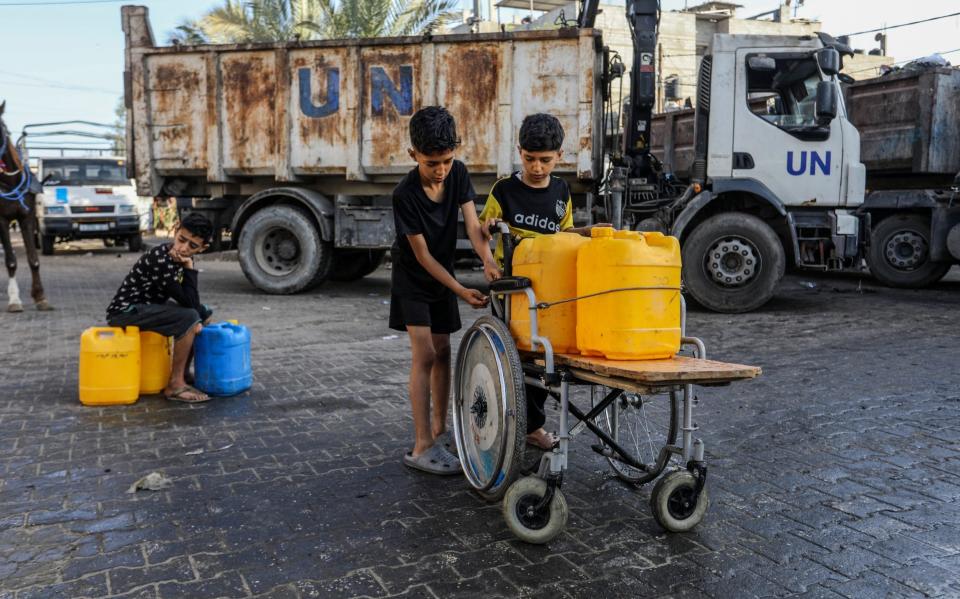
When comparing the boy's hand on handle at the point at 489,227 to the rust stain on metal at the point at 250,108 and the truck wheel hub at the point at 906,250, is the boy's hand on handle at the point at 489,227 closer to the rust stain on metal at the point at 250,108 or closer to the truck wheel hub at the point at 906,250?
the rust stain on metal at the point at 250,108

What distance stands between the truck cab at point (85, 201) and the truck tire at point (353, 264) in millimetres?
7635

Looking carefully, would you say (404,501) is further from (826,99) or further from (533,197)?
(826,99)

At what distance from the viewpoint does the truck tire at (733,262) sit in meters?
9.44

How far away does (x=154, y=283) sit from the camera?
17.5 ft

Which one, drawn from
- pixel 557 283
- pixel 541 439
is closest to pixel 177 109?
pixel 541 439

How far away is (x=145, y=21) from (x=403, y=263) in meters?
9.71

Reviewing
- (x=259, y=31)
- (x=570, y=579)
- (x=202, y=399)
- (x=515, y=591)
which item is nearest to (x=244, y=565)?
(x=515, y=591)

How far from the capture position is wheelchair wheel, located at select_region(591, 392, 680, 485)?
3.66m

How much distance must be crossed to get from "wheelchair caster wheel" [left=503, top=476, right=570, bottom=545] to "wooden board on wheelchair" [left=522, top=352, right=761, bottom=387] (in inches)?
19.3

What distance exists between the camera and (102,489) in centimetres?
375

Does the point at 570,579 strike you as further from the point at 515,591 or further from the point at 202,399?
the point at 202,399

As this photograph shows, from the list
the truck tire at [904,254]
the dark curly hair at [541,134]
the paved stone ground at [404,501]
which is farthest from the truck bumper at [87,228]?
the dark curly hair at [541,134]

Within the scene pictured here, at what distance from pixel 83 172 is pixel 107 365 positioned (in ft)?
53.4

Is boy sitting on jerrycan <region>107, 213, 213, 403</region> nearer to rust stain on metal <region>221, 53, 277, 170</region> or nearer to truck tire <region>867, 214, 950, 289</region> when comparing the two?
rust stain on metal <region>221, 53, 277, 170</region>
